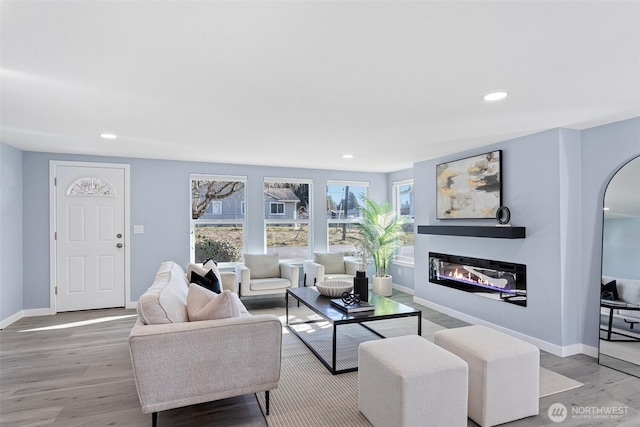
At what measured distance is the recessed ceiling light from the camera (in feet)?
8.16

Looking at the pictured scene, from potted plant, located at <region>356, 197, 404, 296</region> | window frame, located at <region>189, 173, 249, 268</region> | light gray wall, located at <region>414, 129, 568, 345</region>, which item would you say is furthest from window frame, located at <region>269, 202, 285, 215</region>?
light gray wall, located at <region>414, 129, 568, 345</region>

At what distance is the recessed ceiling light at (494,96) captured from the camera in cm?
249

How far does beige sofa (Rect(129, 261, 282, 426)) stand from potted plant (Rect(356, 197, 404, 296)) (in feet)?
12.6

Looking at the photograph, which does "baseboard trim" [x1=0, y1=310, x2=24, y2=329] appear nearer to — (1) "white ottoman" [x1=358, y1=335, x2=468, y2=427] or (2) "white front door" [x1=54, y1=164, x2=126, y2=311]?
(2) "white front door" [x1=54, y1=164, x2=126, y2=311]

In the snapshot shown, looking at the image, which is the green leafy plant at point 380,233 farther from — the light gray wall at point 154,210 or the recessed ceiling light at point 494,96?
the recessed ceiling light at point 494,96

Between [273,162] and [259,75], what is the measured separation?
11.1ft

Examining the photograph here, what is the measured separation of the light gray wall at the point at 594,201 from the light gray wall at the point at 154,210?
153 inches

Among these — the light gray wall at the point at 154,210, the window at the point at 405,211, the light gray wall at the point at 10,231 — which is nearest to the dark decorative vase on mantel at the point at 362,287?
the light gray wall at the point at 154,210

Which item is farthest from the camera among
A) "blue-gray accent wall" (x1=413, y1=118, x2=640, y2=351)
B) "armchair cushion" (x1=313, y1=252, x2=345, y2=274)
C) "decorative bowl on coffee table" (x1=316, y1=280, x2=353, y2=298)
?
"armchair cushion" (x1=313, y1=252, x2=345, y2=274)

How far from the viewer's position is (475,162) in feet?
14.0

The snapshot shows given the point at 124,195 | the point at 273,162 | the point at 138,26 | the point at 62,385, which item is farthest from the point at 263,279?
the point at 138,26

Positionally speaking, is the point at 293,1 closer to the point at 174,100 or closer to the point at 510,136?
the point at 174,100

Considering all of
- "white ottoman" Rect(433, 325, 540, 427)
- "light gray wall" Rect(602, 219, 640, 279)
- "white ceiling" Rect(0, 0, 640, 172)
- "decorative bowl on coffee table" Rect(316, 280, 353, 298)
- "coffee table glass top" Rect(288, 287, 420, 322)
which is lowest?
"white ottoman" Rect(433, 325, 540, 427)

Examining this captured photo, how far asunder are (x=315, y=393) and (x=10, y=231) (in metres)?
4.26
